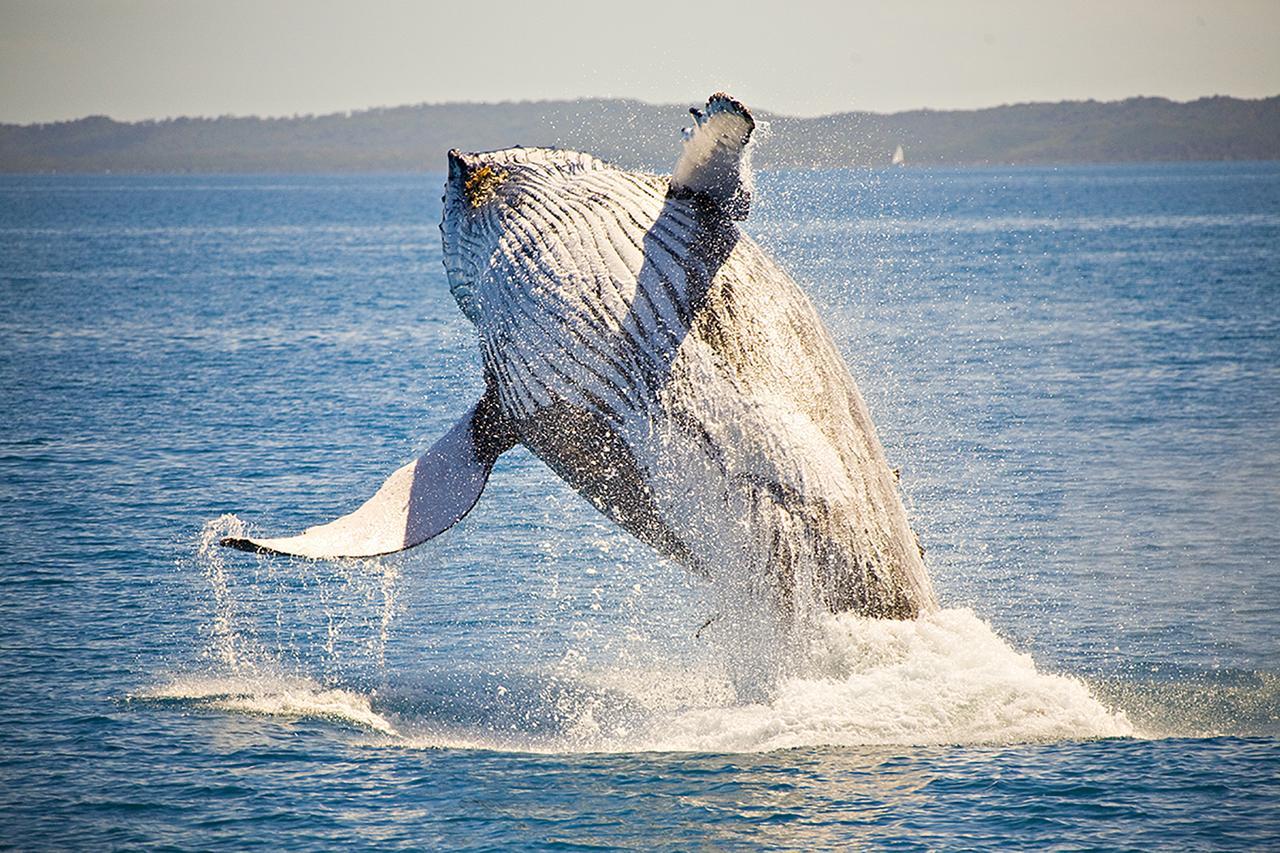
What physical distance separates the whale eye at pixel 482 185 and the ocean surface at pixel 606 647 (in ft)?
10.3

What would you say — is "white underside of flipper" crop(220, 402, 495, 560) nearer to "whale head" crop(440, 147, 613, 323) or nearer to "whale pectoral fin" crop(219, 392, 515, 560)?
"whale pectoral fin" crop(219, 392, 515, 560)

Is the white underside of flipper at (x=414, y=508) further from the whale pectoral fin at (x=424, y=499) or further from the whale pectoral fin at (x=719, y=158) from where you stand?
the whale pectoral fin at (x=719, y=158)

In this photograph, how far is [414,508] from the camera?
1216 centimetres

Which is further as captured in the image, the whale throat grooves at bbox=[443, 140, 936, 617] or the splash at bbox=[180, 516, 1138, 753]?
the splash at bbox=[180, 516, 1138, 753]

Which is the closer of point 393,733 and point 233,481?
point 393,733

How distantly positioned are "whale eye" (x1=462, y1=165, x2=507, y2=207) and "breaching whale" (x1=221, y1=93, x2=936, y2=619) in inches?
27.2

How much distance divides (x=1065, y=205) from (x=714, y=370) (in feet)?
528

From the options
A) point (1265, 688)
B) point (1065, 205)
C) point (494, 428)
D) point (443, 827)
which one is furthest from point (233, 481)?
point (1065, 205)

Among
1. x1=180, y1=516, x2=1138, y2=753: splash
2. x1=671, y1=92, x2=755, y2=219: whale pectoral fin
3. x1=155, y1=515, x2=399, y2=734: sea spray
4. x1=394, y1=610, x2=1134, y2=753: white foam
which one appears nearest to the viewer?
x1=671, y1=92, x2=755, y2=219: whale pectoral fin

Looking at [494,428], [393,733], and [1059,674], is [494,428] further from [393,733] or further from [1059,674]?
[1059,674]

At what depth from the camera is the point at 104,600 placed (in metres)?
17.2

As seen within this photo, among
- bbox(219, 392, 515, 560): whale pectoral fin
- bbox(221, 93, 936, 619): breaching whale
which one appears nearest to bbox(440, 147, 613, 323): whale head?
bbox(221, 93, 936, 619): breaching whale

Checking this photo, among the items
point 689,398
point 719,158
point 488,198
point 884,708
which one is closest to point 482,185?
point 488,198

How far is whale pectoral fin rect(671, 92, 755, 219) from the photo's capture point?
34.6 ft
